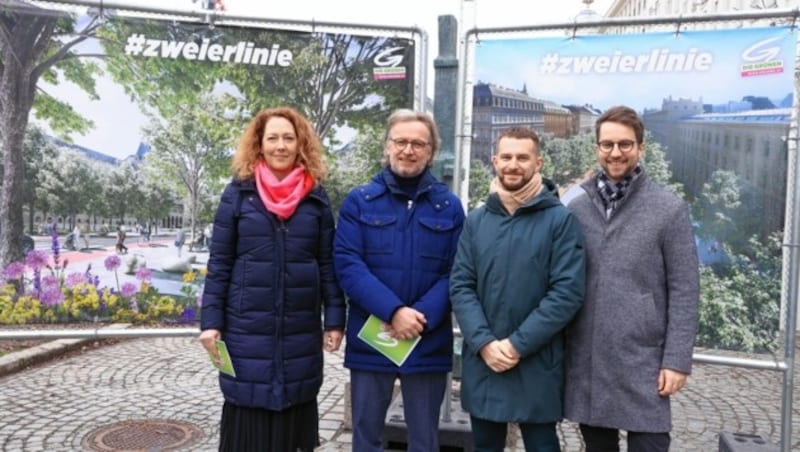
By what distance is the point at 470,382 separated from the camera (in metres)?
2.82

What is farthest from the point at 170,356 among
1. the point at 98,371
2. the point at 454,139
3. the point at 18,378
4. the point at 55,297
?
the point at 454,139

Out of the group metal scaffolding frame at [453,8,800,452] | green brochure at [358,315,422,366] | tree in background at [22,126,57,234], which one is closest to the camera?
green brochure at [358,315,422,366]

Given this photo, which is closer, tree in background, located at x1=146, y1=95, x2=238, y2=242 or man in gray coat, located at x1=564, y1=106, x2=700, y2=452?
man in gray coat, located at x1=564, y1=106, x2=700, y2=452

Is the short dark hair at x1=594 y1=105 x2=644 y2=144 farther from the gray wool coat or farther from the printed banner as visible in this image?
the printed banner

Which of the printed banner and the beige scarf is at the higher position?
the printed banner

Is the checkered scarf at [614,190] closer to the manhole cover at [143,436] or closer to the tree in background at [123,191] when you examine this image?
the manhole cover at [143,436]

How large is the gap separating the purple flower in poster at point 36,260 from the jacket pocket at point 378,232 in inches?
111

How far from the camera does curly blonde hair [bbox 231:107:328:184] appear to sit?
3059mm

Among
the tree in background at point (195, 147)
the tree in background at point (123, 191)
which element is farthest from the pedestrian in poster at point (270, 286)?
the tree in background at point (123, 191)

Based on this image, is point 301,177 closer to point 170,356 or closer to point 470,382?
point 470,382

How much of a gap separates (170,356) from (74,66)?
370cm

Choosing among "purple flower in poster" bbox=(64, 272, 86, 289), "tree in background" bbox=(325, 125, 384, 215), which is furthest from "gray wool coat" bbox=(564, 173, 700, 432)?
"purple flower in poster" bbox=(64, 272, 86, 289)

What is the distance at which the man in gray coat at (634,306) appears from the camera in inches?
101

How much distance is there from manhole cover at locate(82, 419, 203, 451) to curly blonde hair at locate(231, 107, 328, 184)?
2.26 metres
